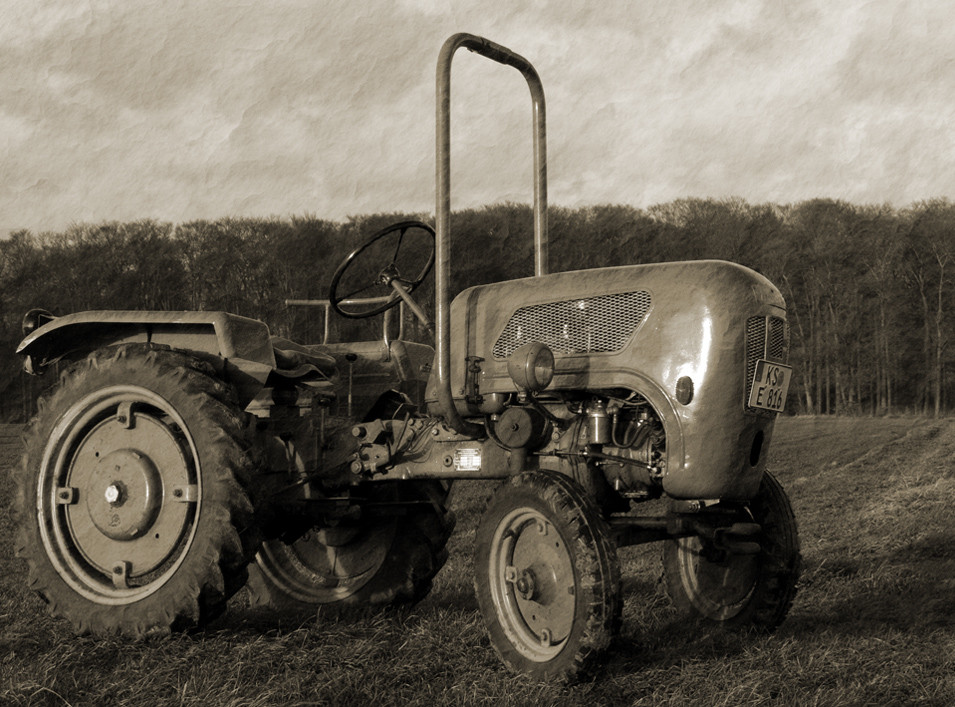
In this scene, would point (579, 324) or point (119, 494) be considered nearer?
point (579, 324)

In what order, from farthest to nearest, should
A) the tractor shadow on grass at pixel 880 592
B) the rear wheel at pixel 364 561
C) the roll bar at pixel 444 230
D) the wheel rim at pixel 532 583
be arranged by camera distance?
1. the rear wheel at pixel 364 561
2. the tractor shadow on grass at pixel 880 592
3. the roll bar at pixel 444 230
4. the wheel rim at pixel 532 583

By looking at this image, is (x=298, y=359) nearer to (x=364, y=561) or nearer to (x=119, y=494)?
(x=119, y=494)

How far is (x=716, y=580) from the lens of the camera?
13.9 ft

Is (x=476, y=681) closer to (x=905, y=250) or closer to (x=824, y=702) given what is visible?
(x=824, y=702)

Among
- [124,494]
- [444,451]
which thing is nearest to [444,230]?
[444,451]

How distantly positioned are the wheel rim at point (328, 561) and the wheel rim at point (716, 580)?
1.40 meters

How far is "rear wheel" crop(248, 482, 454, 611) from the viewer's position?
15.4 ft

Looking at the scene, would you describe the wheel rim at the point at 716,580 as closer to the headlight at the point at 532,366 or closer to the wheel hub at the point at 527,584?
the wheel hub at the point at 527,584

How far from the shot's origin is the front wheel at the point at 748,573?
404cm

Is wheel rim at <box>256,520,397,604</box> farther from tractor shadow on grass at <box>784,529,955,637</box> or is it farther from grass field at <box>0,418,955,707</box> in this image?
tractor shadow on grass at <box>784,529,955,637</box>

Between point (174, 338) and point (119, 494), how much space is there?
715 mm

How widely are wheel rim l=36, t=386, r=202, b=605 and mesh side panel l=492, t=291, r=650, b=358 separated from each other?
1.36 metres

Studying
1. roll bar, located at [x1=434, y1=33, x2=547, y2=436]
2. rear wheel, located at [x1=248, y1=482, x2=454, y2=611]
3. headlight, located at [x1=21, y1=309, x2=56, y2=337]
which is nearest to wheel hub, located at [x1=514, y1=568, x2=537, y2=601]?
roll bar, located at [x1=434, y1=33, x2=547, y2=436]

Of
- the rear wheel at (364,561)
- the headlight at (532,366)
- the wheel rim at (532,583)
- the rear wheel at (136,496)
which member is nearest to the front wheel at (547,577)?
the wheel rim at (532,583)
